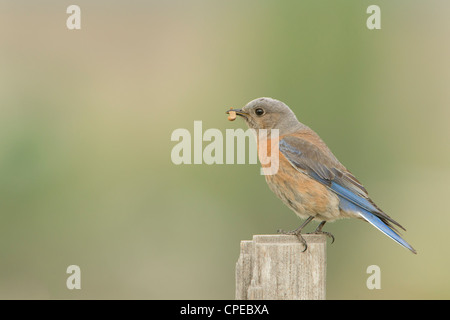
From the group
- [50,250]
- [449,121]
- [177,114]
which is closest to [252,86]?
[177,114]

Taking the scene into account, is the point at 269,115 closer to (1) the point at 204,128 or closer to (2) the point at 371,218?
(2) the point at 371,218

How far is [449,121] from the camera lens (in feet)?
26.8

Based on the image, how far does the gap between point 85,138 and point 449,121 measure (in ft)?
13.5

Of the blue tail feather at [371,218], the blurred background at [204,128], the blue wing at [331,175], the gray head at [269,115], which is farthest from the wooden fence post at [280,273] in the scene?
the blurred background at [204,128]

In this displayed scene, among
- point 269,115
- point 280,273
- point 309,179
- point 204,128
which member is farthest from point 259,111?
point 204,128

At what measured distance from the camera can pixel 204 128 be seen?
301 inches

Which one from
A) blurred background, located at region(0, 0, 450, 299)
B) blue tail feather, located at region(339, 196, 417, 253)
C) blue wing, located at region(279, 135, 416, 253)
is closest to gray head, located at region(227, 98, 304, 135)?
blue wing, located at region(279, 135, 416, 253)

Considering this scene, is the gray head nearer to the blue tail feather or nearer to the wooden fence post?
the blue tail feather

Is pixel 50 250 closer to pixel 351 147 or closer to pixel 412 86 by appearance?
pixel 351 147

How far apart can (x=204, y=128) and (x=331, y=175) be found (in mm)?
2847

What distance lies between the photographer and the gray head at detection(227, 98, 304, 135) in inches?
207

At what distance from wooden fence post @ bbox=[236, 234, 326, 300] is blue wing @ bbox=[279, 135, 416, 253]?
1306 millimetres

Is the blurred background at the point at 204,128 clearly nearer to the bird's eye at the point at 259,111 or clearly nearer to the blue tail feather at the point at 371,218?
the bird's eye at the point at 259,111

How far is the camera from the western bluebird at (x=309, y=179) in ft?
15.7
